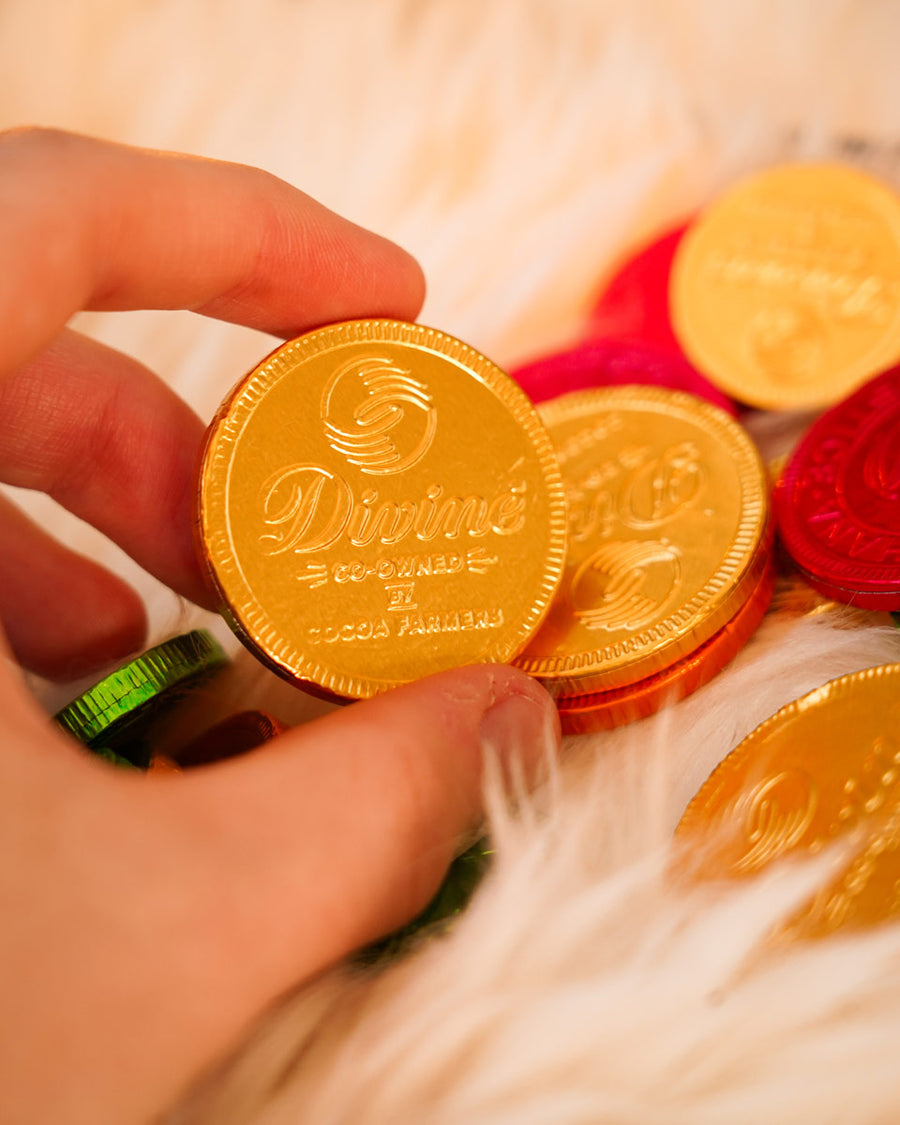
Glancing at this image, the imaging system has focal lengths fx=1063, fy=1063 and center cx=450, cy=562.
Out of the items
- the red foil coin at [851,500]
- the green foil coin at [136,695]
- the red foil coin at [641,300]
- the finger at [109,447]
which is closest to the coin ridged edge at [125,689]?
the green foil coin at [136,695]

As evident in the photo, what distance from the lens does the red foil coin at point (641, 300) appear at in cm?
113

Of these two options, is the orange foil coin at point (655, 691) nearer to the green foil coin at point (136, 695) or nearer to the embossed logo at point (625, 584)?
the embossed logo at point (625, 584)

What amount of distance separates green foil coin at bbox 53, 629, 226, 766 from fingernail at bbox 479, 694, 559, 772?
0.21 meters

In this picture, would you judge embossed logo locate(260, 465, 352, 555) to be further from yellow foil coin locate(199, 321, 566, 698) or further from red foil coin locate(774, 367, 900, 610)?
red foil coin locate(774, 367, 900, 610)

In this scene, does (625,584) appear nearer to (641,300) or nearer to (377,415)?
(377,415)

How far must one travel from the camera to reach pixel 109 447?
750 millimetres

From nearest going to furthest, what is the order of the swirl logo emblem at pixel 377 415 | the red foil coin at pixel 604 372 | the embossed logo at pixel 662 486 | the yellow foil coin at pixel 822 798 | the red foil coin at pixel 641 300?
the yellow foil coin at pixel 822 798 < the swirl logo emblem at pixel 377 415 < the embossed logo at pixel 662 486 < the red foil coin at pixel 604 372 < the red foil coin at pixel 641 300

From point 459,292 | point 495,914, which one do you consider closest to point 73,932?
point 495,914


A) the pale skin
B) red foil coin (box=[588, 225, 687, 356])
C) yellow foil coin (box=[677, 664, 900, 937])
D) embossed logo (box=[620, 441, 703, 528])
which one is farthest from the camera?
red foil coin (box=[588, 225, 687, 356])

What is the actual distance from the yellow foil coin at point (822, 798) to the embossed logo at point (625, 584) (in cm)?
13

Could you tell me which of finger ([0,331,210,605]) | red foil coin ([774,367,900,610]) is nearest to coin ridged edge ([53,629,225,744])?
finger ([0,331,210,605])

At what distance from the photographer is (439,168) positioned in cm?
118

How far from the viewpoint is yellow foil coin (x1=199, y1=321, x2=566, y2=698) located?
25.3 inches

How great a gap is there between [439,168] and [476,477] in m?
0.61
